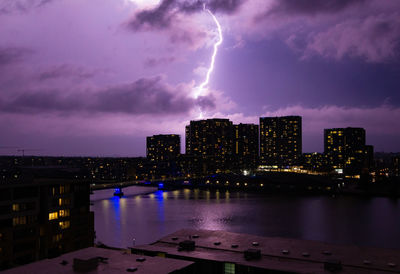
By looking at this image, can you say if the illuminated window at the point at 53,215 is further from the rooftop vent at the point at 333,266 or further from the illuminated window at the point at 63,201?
the rooftop vent at the point at 333,266

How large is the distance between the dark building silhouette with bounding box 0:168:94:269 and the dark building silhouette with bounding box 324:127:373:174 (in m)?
157

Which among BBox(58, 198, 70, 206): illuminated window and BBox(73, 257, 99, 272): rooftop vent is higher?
BBox(58, 198, 70, 206): illuminated window

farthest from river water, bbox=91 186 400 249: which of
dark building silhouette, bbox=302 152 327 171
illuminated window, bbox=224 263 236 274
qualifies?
dark building silhouette, bbox=302 152 327 171

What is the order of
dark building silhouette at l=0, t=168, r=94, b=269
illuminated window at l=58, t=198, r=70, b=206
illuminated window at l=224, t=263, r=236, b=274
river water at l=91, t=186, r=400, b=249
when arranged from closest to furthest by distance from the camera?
illuminated window at l=224, t=263, r=236, b=274
dark building silhouette at l=0, t=168, r=94, b=269
illuminated window at l=58, t=198, r=70, b=206
river water at l=91, t=186, r=400, b=249

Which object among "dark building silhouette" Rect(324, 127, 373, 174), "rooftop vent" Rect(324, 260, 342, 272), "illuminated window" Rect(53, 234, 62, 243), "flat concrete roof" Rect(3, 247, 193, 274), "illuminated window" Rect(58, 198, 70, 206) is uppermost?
"dark building silhouette" Rect(324, 127, 373, 174)

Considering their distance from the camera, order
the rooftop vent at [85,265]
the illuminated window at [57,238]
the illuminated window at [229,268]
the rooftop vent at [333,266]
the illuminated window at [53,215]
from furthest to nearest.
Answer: the illuminated window at [57,238]
the illuminated window at [53,215]
the illuminated window at [229,268]
the rooftop vent at [333,266]
the rooftop vent at [85,265]

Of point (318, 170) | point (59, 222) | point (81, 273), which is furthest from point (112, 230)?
point (318, 170)

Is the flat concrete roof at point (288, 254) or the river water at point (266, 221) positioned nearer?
the flat concrete roof at point (288, 254)

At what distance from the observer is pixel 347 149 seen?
175625 millimetres

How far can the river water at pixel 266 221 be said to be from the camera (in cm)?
4400

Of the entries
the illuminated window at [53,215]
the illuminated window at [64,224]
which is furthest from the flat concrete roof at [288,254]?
the illuminated window at [64,224]

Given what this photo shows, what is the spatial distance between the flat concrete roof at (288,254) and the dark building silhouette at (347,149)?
160654 millimetres

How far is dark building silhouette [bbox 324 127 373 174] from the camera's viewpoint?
172625 millimetres

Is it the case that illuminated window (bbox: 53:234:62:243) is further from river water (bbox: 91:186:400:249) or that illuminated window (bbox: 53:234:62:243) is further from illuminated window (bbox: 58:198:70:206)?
river water (bbox: 91:186:400:249)
